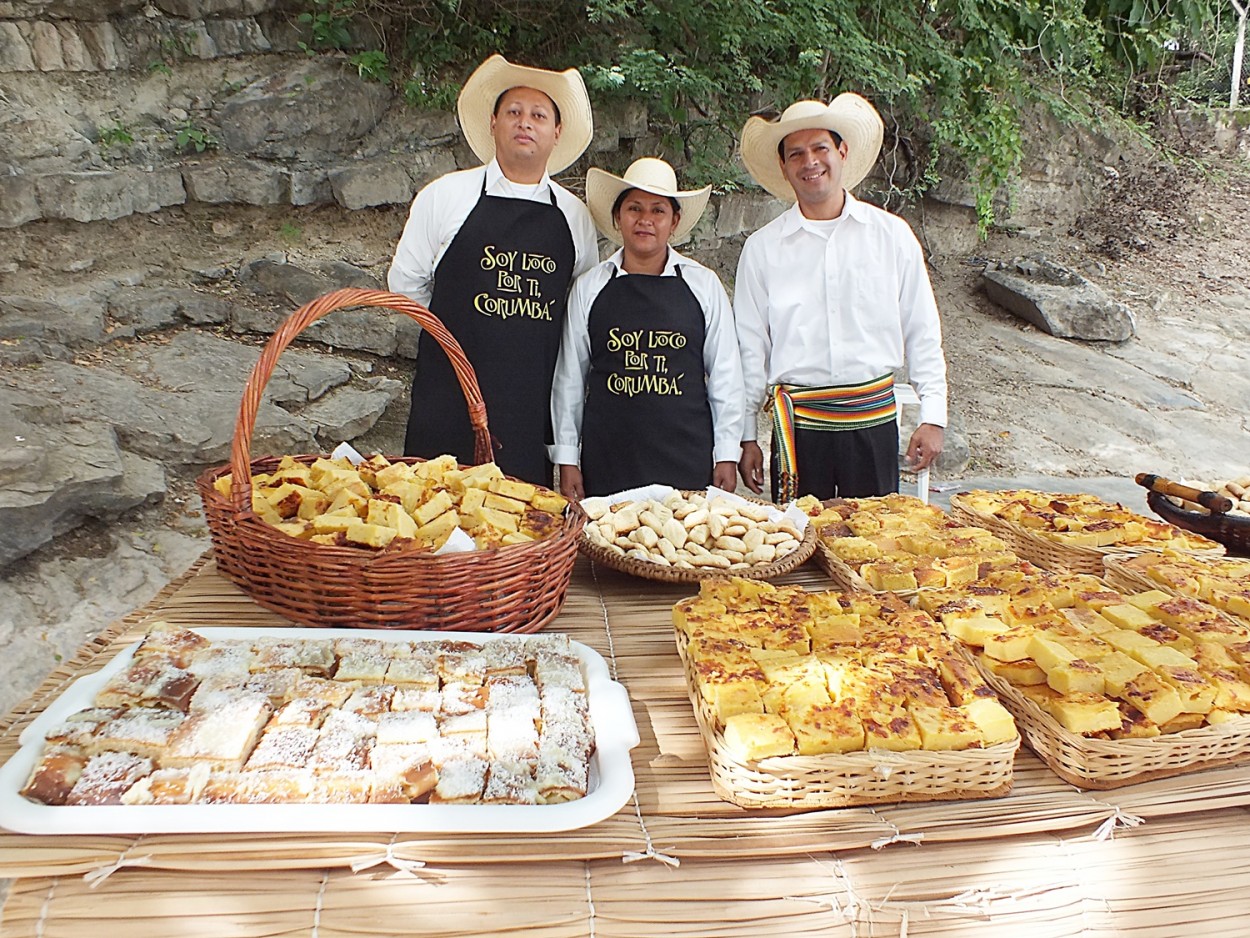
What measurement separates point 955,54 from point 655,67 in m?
3.19

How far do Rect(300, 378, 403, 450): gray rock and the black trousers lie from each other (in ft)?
9.89

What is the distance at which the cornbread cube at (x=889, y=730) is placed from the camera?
1236 mm

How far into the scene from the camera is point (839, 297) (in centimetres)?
296

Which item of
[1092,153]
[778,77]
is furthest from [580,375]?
[1092,153]

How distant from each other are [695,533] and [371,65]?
543 centimetres

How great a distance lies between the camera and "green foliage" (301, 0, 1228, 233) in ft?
20.7

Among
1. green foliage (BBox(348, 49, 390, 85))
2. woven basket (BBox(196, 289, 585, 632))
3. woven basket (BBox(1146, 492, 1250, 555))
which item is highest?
green foliage (BBox(348, 49, 390, 85))

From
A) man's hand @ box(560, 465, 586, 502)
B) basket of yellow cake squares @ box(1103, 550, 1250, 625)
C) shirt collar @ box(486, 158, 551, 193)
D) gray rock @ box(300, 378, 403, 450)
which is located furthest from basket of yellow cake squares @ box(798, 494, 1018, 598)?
gray rock @ box(300, 378, 403, 450)

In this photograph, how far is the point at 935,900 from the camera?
44.6 inches

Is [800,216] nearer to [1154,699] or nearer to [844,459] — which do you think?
[844,459]

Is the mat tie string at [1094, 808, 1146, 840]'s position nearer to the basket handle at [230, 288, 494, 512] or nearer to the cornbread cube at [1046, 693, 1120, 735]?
the cornbread cube at [1046, 693, 1120, 735]

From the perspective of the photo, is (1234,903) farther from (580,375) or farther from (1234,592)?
(580,375)

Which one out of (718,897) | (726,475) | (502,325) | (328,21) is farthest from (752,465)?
(328,21)

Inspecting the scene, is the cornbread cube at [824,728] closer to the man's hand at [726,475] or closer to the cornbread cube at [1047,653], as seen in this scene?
the cornbread cube at [1047,653]
